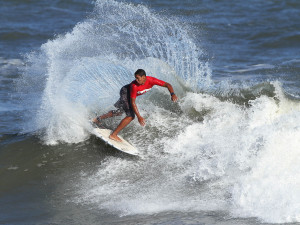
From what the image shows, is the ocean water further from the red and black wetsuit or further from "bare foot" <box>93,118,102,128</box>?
the red and black wetsuit

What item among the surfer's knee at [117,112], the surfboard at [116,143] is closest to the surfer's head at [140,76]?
the surfer's knee at [117,112]

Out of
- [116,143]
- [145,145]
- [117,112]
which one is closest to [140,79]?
[117,112]

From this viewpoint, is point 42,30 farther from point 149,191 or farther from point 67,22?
point 149,191

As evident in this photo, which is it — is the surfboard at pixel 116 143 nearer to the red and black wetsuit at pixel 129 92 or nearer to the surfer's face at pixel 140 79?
the red and black wetsuit at pixel 129 92

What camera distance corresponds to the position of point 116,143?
8.95 metres

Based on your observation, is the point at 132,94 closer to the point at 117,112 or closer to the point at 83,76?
the point at 117,112

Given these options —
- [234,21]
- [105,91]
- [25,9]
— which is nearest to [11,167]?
[105,91]

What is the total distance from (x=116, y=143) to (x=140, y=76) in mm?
1348

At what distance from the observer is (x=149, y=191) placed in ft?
25.0

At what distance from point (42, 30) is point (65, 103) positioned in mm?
13023

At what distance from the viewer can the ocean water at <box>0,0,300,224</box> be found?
705 cm

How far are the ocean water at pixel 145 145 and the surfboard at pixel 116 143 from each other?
6.7 inches

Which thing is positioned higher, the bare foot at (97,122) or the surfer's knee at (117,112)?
the surfer's knee at (117,112)

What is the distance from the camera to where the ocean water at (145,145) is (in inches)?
278
